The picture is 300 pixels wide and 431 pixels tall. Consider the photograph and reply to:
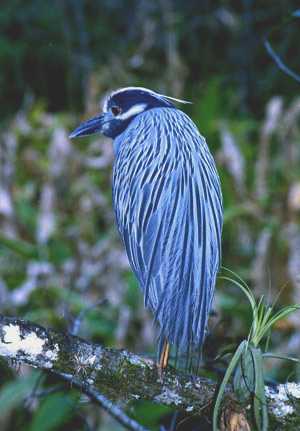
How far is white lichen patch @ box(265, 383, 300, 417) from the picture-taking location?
69.0 inches

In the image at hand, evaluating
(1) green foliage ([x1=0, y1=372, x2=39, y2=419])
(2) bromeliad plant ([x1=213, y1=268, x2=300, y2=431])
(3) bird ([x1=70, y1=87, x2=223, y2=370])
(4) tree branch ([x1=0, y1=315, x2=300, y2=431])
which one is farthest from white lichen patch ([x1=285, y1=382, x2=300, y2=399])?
(1) green foliage ([x1=0, y1=372, x2=39, y2=419])

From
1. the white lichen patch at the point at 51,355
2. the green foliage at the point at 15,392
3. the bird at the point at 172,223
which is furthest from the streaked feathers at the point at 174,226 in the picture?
the green foliage at the point at 15,392

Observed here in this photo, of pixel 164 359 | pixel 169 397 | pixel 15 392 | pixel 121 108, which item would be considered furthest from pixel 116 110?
pixel 15 392

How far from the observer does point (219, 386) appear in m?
1.69

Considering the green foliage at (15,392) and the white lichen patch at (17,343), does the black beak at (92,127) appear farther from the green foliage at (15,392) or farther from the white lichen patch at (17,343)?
the green foliage at (15,392)

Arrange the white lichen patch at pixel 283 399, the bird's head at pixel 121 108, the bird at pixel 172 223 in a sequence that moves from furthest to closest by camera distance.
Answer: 1. the bird's head at pixel 121 108
2. the bird at pixel 172 223
3. the white lichen patch at pixel 283 399

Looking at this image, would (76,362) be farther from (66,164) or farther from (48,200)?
(66,164)

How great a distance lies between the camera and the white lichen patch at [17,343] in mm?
1695

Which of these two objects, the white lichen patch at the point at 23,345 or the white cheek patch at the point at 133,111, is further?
the white cheek patch at the point at 133,111

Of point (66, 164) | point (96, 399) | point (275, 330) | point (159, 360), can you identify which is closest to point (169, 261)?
point (159, 360)

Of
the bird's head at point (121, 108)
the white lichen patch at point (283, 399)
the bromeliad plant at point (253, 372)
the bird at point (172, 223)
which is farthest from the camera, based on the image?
the bird's head at point (121, 108)

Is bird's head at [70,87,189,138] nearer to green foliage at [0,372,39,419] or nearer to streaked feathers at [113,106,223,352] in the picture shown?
streaked feathers at [113,106,223,352]

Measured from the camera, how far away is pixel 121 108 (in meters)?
2.38

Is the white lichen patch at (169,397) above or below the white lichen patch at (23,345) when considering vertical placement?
below
